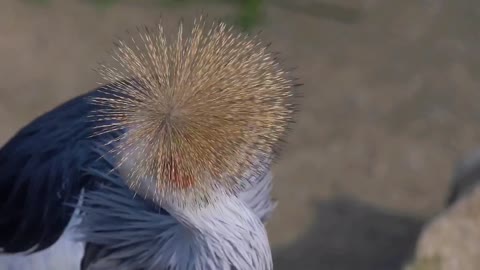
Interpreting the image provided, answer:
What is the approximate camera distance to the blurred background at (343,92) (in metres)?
2.40

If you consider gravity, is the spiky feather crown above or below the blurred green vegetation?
above

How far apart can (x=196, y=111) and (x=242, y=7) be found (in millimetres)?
2007

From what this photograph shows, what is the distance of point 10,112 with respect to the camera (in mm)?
2645

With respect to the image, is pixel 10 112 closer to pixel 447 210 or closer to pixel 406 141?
pixel 406 141

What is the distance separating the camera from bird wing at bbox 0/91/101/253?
1.42m

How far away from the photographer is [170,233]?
1.33m

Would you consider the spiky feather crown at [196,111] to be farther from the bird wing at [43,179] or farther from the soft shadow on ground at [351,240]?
the soft shadow on ground at [351,240]

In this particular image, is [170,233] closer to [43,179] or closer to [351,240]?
[43,179]

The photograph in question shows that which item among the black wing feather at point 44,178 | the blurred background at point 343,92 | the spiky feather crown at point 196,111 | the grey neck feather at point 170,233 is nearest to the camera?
the spiky feather crown at point 196,111

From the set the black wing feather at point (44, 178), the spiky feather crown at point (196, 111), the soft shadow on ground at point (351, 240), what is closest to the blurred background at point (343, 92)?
the soft shadow on ground at point (351, 240)

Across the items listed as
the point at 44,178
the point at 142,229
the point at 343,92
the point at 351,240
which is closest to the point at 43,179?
the point at 44,178

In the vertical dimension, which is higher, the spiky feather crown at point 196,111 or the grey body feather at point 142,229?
the spiky feather crown at point 196,111

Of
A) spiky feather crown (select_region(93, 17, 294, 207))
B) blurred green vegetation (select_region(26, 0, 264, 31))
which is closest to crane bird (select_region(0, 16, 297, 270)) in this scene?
spiky feather crown (select_region(93, 17, 294, 207))

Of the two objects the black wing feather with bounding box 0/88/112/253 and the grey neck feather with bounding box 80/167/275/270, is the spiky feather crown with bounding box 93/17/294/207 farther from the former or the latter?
the black wing feather with bounding box 0/88/112/253
